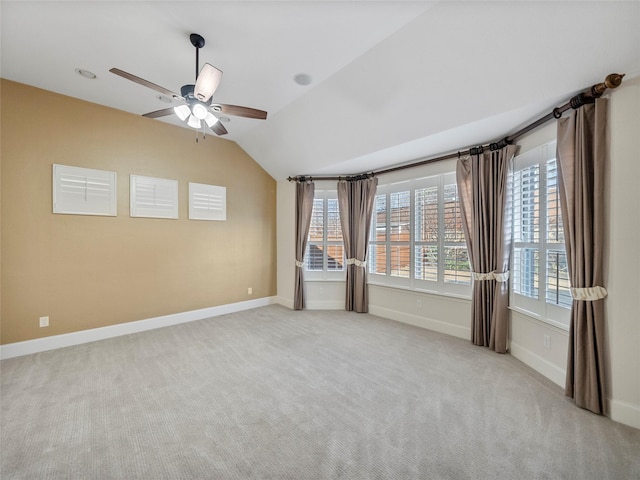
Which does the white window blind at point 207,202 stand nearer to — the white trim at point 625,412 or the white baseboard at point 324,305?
the white baseboard at point 324,305

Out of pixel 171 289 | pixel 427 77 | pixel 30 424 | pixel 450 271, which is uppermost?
pixel 427 77

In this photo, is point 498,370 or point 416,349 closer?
point 498,370

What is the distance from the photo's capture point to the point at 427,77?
254 centimetres

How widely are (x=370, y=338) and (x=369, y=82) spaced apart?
3187 millimetres

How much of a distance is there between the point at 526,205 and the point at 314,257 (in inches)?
136

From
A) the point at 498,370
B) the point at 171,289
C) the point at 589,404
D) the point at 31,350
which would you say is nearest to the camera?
the point at 589,404

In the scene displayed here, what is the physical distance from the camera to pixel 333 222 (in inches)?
205

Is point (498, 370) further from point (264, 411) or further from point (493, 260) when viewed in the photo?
point (264, 411)

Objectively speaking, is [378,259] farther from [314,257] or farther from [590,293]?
[590,293]

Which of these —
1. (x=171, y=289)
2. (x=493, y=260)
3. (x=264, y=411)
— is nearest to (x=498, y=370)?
(x=493, y=260)

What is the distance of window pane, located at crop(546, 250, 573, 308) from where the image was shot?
8.26 ft

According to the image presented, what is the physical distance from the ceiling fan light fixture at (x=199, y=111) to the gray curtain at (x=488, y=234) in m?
3.17

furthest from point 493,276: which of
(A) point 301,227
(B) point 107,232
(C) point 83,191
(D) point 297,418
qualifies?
(C) point 83,191

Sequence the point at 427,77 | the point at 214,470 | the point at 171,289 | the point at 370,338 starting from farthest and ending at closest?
the point at 171,289, the point at 370,338, the point at 427,77, the point at 214,470
